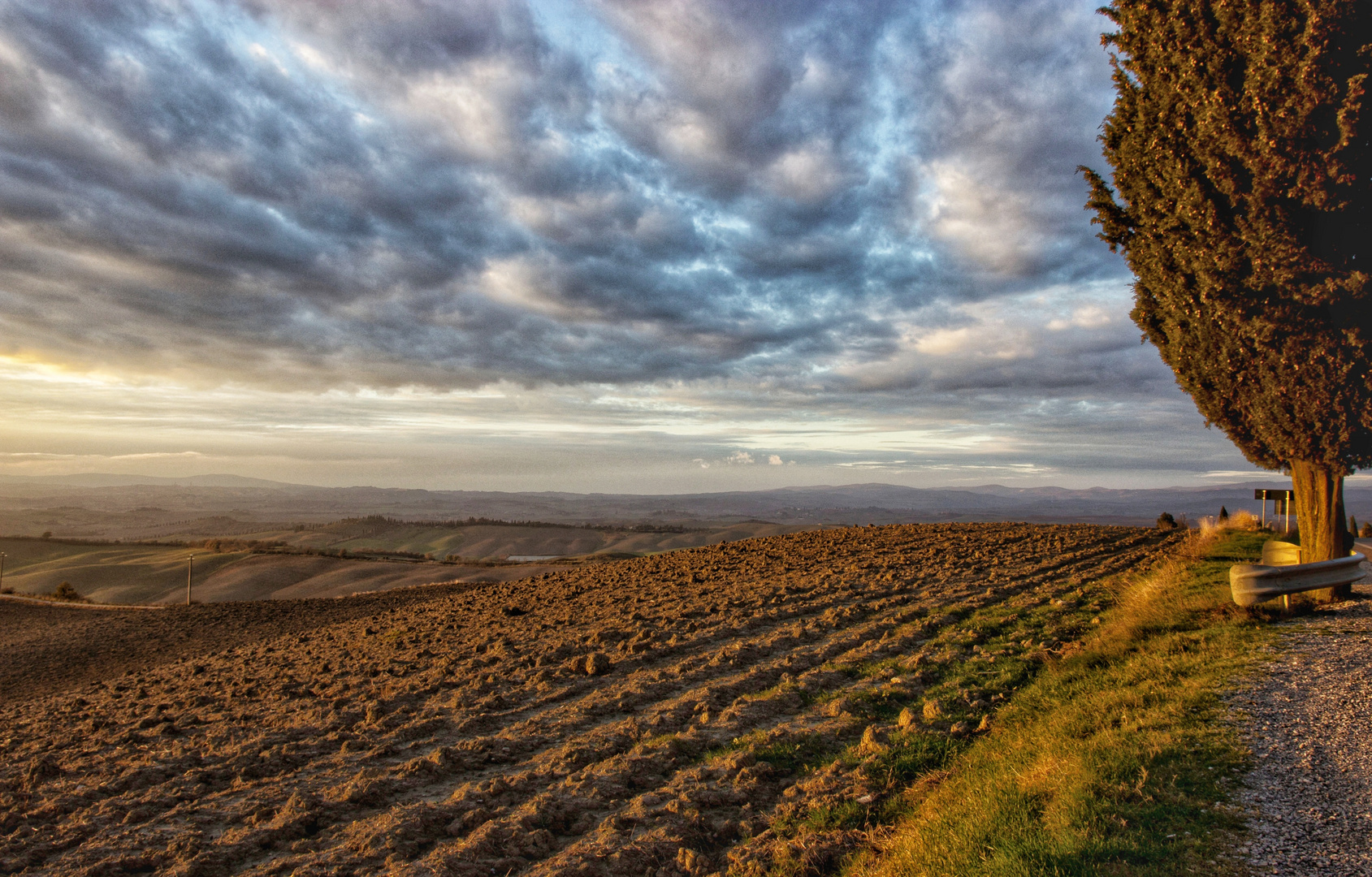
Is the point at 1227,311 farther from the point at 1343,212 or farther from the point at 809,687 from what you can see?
the point at 809,687

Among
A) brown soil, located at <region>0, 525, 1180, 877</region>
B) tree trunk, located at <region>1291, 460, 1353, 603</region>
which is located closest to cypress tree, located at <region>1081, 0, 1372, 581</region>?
tree trunk, located at <region>1291, 460, 1353, 603</region>

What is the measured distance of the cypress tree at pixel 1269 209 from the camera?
27.9 ft

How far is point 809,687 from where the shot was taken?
8.34 meters

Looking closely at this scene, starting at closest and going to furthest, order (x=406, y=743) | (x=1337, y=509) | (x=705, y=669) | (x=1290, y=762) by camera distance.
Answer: (x=1290, y=762), (x=406, y=743), (x=705, y=669), (x=1337, y=509)

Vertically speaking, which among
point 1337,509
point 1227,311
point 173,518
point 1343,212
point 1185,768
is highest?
point 1343,212

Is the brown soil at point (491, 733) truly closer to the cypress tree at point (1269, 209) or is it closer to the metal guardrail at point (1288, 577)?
the metal guardrail at point (1288, 577)

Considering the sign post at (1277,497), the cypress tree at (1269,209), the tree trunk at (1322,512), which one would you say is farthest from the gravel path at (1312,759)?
the sign post at (1277,497)

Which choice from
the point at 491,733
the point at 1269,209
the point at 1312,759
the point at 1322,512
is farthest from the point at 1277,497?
the point at 491,733

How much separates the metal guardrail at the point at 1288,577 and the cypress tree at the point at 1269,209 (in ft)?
5.74

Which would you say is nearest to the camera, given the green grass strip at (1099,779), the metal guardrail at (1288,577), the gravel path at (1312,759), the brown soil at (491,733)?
the gravel path at (1312,759)

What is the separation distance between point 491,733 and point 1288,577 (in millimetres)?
9735

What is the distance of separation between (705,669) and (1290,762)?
242 inches

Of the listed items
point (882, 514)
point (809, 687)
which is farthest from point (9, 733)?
point (882, 514)

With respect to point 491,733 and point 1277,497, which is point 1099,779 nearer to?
point 491,733
